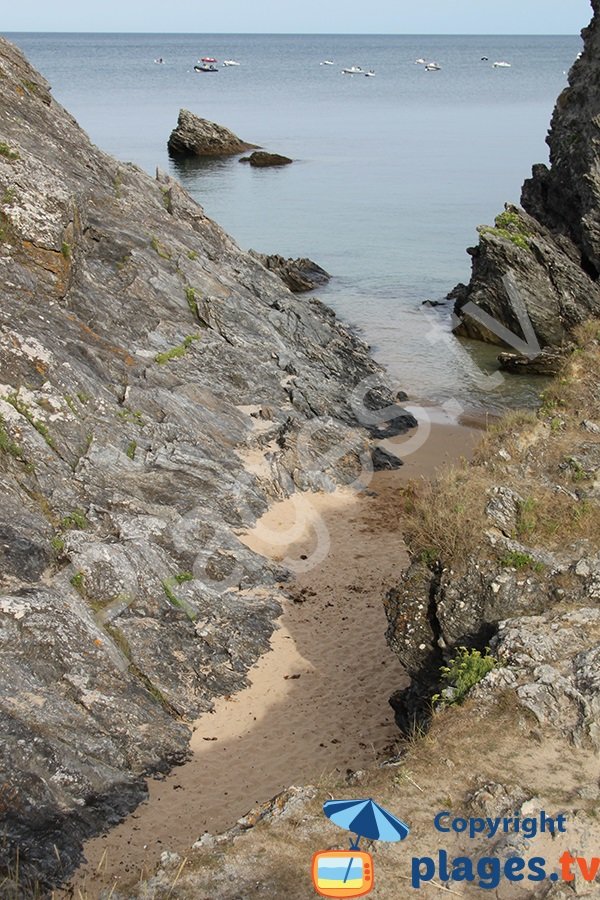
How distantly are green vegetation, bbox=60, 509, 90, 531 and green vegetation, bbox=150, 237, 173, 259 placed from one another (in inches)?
521

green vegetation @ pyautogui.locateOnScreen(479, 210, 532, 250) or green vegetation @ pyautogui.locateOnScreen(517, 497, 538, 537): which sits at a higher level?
green vegetation @ pyautogui.locateOnScreen(479, 210, 532, 250)

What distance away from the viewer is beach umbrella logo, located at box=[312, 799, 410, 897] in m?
9.58

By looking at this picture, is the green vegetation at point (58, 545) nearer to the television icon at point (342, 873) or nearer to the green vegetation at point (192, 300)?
the television icon at point (342, 873)

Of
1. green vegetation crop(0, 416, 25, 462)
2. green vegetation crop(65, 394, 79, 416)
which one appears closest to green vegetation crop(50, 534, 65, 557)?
green vegetation crop(0, 416, 25, 462)

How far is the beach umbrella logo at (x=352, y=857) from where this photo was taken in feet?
31.4

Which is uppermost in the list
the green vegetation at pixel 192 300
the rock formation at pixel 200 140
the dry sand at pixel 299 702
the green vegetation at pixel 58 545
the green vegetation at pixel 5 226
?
the rock formation at pixel 200 140

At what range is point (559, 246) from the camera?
40.3 metres

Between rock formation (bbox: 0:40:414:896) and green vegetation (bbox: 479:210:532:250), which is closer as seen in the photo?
rock formation (bbox: 0:40:414:896)

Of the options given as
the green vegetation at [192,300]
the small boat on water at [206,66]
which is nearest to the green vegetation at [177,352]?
the green vegetation at [192,300]

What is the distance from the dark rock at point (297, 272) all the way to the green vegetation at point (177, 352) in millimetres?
16173

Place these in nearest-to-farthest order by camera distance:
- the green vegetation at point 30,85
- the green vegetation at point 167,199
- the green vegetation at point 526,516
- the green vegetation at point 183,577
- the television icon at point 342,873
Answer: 1. the television icon at point 342,873
2. the green vegetation at point 526,516
3. the green vegetation at point 183,577
4. the green vegetation at point 30,85
5. the green vegetation at point 167,199

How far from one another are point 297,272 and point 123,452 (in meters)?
25.6

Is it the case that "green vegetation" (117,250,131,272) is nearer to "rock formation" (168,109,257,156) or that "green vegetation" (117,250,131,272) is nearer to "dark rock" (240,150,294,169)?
"dark rock" (240,150,294,169)

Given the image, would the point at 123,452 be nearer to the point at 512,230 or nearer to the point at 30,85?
the point at 30,85
